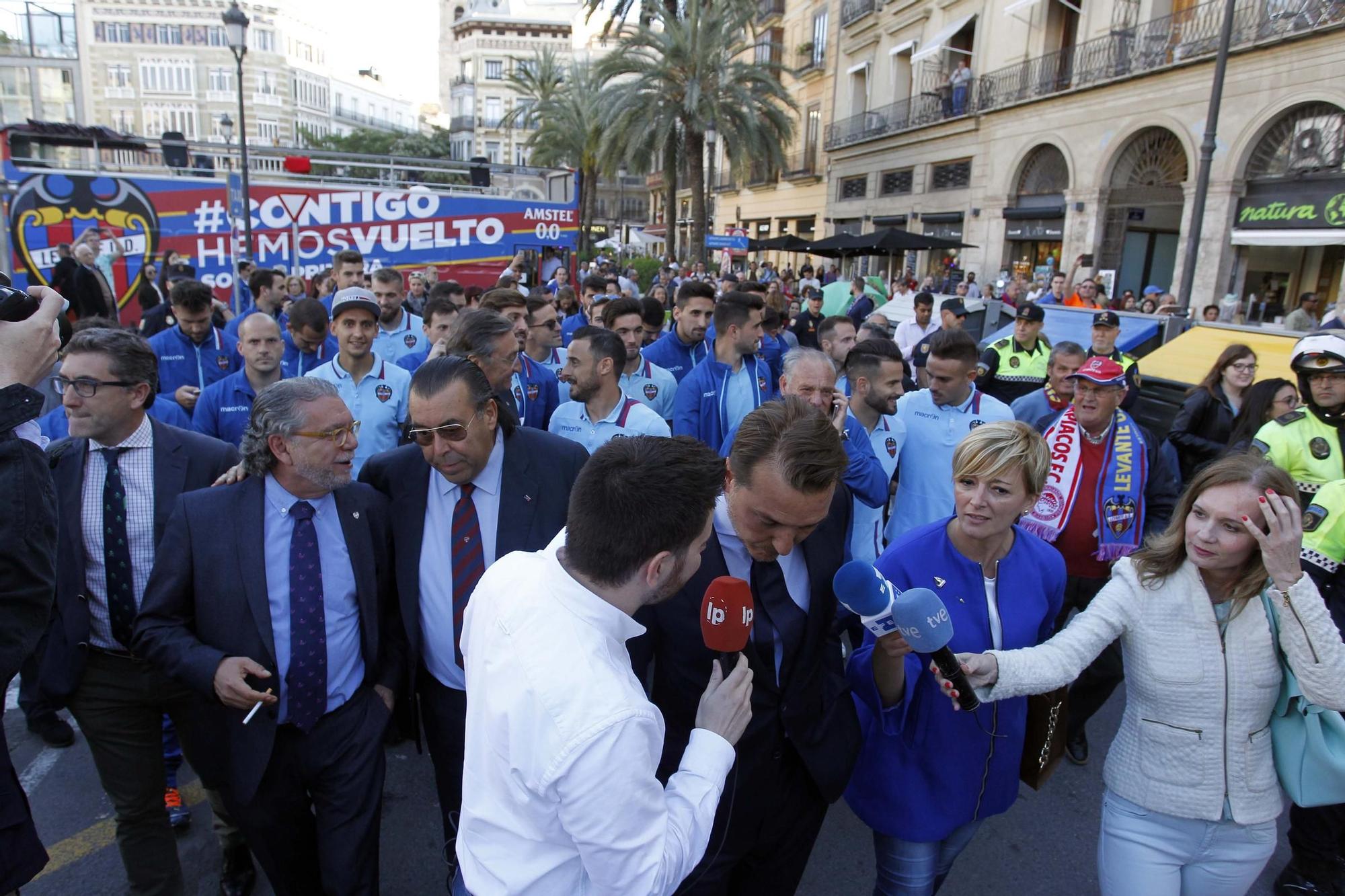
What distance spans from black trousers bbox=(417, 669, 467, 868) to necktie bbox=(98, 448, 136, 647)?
1.09m

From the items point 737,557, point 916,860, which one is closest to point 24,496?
point 737,557

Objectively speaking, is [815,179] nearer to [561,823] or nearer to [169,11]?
[561,823]

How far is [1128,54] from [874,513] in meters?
21.0

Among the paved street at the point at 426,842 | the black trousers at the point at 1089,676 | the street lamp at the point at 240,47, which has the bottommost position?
the paved street at the point at 426,842

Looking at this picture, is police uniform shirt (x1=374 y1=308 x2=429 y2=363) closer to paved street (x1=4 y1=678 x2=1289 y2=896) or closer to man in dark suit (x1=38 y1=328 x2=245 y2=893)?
paved street (x1=4 y1=678 x2=1289 y2=896)

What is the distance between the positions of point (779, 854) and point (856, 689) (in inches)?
20.9

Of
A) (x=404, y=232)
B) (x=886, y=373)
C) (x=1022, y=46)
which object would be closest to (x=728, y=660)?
(x=886, y=373)

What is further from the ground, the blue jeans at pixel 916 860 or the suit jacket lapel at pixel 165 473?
the suit jacket lapel at pixel 165 473

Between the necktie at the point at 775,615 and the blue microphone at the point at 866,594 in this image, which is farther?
the necktie at the point at 775,615

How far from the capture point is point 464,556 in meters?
2.79

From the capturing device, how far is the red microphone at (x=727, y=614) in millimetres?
1771

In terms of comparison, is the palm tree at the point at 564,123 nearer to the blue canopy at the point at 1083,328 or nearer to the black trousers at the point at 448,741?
the blue canopy at the point at 1083,328

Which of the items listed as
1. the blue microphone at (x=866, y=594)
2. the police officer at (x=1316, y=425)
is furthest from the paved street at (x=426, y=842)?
the blue microphone at (x=866, y=594)

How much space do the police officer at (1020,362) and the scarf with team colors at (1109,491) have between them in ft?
9.17
